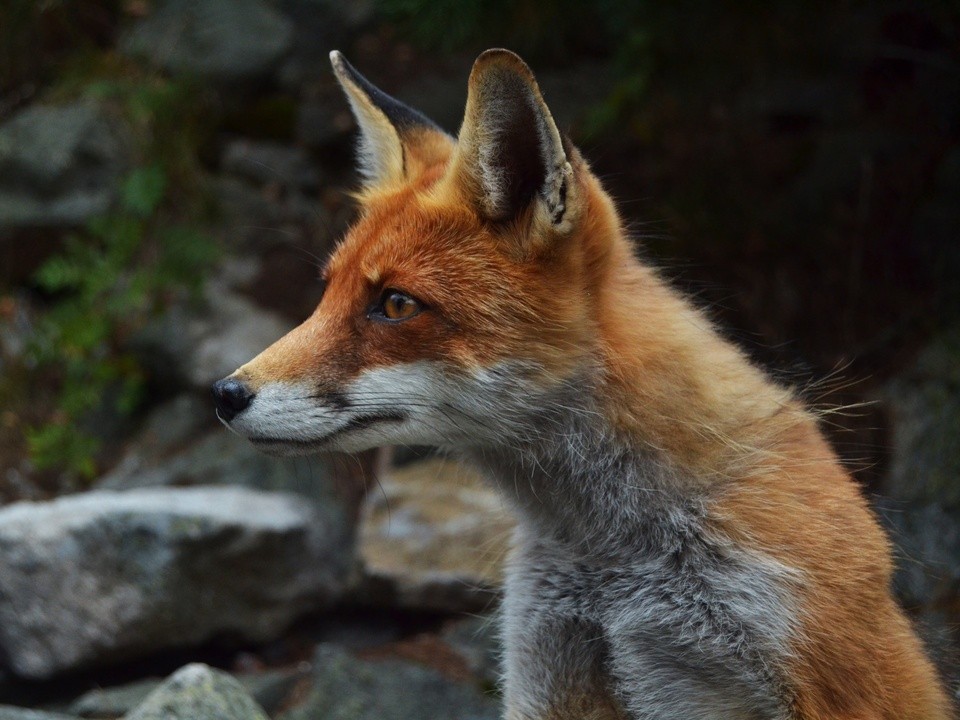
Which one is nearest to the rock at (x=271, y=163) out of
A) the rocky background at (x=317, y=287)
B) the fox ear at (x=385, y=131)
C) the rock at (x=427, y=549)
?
the rocky background at (x=317, y=287)

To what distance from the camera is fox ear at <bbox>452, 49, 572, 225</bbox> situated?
3.05 m

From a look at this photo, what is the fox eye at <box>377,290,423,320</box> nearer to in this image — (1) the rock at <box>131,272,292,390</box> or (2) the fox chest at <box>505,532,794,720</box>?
(2) the fox chest at <box>505,532,794,720</box>

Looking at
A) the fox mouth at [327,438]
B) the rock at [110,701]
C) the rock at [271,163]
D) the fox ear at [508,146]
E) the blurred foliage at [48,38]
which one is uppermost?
the blurred foliage at [48,38]

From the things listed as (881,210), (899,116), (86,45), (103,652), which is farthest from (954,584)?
(86,45)

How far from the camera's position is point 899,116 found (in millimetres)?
7129

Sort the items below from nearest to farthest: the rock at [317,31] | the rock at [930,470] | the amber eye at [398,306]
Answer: the amber eye at [398,306]
the rock at [930,470]
the rock at [317,31]

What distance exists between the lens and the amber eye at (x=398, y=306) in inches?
129

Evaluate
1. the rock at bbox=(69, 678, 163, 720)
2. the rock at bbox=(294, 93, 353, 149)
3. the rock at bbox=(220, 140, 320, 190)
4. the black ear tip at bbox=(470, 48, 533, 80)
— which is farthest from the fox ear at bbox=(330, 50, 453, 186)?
the rock at bbox=(294, 93, 353, 149)

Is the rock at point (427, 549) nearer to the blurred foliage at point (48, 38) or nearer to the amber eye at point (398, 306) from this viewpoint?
the amber eye at point (398, 306)

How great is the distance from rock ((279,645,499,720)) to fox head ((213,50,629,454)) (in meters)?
2.45

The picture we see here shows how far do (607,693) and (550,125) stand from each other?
1.90 meters

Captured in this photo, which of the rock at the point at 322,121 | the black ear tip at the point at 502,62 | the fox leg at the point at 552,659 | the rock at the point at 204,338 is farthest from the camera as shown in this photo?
the rock at the point at 322,121

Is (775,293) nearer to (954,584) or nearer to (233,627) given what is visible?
(954,584)

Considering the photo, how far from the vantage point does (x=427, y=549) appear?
6227 millimetres
